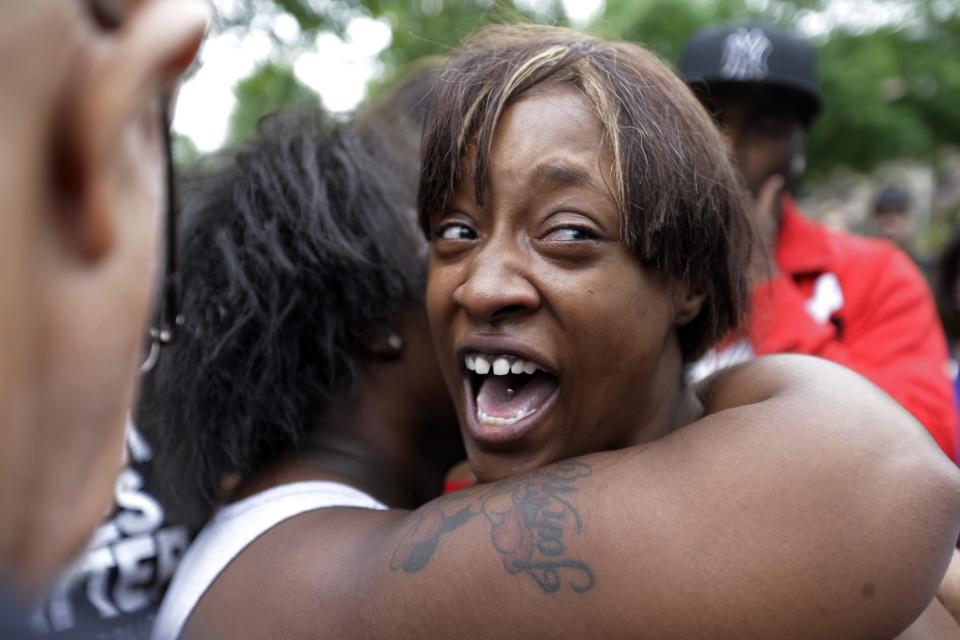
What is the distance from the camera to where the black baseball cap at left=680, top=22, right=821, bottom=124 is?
12.6 feet

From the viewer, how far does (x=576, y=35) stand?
6.56 feet

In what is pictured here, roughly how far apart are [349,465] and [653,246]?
0.84 meters

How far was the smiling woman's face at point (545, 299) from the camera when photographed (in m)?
1.75

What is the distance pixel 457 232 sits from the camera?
6.17ft

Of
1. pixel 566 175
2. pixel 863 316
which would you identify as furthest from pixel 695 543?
pixel 863 316

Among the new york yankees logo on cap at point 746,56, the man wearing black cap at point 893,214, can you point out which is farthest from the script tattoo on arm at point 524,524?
the man wearing black cap at point 893,214

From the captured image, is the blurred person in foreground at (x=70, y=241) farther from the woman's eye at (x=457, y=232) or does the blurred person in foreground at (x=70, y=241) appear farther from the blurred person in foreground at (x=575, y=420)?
the woman's eye at (x=457, y=232)

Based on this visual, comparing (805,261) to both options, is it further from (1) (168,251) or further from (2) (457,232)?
(1) (168,251)

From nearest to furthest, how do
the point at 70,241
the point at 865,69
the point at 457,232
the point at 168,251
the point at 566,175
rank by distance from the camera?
the point at 70,241, the point at 168,251, the point at 566,175, the point at 457,232, the point at 865,69

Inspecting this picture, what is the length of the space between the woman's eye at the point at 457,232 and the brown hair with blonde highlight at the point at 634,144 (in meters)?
0.05

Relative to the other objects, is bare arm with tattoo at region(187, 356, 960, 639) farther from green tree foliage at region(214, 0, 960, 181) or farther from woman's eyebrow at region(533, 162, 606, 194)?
green tree foliage at region(214, 0, 960, 181)

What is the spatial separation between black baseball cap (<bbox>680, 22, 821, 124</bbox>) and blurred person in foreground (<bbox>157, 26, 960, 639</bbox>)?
1985 millimetres

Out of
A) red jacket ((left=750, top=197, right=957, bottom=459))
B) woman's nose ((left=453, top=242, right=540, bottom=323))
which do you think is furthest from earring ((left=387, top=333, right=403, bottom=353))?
red jacket ((left=750, top=197, right=957, bottom=459))

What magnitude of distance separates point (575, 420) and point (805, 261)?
2222mm
